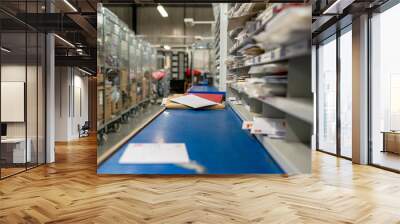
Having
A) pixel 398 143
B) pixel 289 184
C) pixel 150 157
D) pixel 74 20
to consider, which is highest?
pixel 74 20

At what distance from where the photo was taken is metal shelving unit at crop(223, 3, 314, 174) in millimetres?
795

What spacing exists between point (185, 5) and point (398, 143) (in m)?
7.87

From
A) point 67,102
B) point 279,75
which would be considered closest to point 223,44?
point 279,75

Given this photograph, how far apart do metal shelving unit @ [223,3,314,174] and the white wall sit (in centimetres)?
1485

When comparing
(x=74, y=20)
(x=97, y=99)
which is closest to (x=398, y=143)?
(x=74, y=20)

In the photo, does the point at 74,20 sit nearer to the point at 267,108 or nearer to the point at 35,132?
the point at 35,132

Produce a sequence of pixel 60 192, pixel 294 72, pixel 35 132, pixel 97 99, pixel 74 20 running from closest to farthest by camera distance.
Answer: pixel 294 72
pixel 97 99
pixel 60 192
pixel 74 20
pixel 35 132

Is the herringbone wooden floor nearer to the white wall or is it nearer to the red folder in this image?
the red folder

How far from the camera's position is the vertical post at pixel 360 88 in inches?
335

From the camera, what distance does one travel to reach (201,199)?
5355 mm

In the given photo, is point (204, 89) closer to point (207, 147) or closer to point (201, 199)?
point (207, 147)

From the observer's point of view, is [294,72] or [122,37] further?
[122,37]

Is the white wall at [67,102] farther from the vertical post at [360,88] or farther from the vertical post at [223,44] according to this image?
the vertical post at [223,44]

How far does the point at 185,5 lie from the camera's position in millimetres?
992
